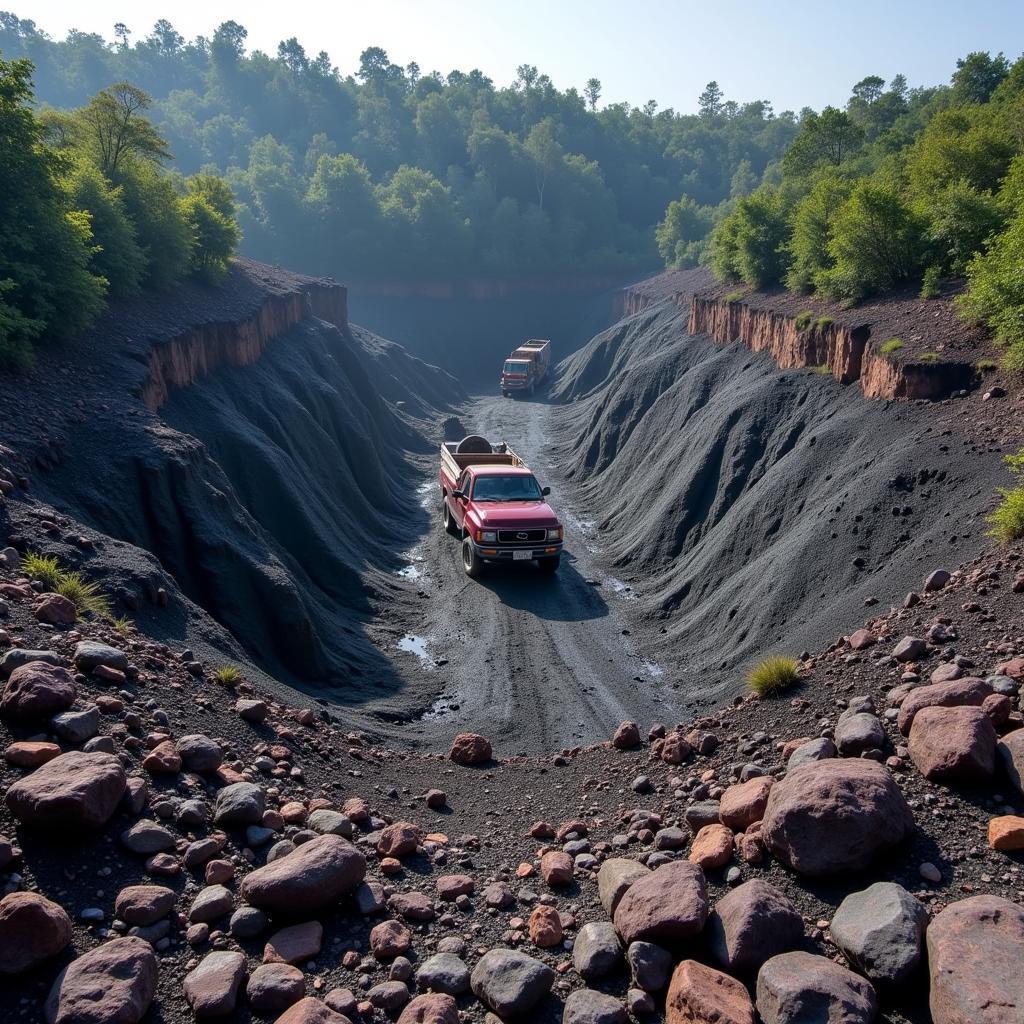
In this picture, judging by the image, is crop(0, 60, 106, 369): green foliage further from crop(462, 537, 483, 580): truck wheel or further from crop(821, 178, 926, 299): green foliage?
crop(821, 178, 926, 299): green foliage

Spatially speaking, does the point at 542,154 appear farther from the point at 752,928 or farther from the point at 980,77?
the point at 752,928

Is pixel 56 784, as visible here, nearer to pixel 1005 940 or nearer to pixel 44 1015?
pixel 44 1015

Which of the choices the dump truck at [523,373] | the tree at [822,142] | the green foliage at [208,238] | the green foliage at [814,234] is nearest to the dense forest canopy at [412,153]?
the dump truck at [523,373]

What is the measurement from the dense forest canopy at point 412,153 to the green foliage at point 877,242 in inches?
2566

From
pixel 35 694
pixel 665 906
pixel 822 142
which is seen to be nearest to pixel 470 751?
pixel 665 906

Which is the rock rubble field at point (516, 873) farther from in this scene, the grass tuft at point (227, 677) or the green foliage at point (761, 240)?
the green foliage at point (761, 240)

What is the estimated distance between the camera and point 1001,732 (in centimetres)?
643

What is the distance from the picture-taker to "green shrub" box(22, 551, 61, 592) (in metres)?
9.14

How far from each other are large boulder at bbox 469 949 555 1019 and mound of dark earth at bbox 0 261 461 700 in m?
6.76

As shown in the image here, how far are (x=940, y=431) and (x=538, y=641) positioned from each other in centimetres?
891

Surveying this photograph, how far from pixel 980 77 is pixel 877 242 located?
3866 cm

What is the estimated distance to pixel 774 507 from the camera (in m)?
18.5

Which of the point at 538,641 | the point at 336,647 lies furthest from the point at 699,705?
the point at 336,647

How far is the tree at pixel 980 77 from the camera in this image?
4934 cm
